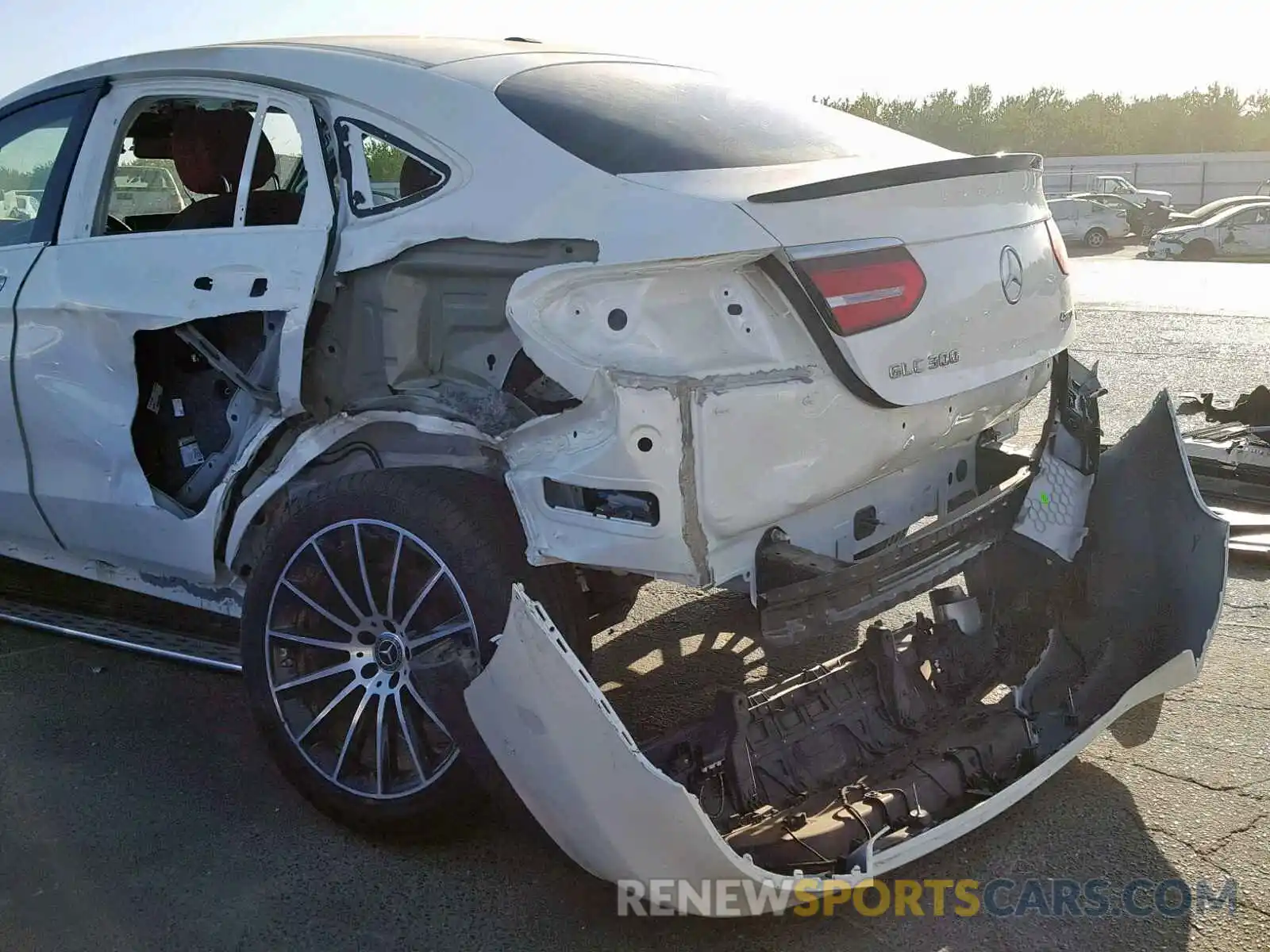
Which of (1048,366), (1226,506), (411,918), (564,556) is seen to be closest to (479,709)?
(564,556)

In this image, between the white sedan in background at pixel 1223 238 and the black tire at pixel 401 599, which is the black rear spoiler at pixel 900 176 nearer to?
the black tire at pixel 401 599

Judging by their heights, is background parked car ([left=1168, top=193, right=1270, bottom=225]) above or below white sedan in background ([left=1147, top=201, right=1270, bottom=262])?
above

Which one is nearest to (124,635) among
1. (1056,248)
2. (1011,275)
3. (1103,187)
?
(1011,275)

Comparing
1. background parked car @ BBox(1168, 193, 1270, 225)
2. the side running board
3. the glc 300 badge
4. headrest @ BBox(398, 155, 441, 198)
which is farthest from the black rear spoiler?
background parked car @ BBox(1168, 193, 1270, 225)

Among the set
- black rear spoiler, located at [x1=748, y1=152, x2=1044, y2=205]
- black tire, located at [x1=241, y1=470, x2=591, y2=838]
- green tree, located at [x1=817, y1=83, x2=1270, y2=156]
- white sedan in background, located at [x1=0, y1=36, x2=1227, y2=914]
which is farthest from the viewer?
green tree, located at [x1=817, y1=83, x2=1270, y2=156]

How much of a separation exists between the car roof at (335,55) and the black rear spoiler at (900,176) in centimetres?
103

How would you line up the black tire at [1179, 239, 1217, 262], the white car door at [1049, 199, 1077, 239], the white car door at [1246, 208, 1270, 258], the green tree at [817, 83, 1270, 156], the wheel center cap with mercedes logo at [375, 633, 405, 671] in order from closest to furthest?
the wheel center cap with mercedes logo at [375, 633, 405, 671]
the black tire at [1179, 239, 1217, 262]
the white car door at [1246, 208, 1270, 258]
the white car door at [1049, 199, 1077, 239]
the green tree at [817, 83, 1270, 156]

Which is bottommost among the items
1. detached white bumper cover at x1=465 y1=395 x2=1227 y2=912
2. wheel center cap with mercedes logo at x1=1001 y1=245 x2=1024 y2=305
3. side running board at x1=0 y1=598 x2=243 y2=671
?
side running board at x1=0 y1=598 x2=243 y2=671

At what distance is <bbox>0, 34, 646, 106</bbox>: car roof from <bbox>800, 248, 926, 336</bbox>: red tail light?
3.97ft

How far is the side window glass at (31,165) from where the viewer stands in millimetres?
4004

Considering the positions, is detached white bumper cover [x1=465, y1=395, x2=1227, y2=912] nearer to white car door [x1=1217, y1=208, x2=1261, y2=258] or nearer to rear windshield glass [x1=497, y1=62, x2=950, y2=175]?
rear windshield glass [x1=497, y1=62, x2=950, y2=175]

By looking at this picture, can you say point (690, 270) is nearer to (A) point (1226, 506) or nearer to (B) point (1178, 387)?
(A) point (1226, 506)

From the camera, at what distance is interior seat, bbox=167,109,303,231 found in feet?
11.7

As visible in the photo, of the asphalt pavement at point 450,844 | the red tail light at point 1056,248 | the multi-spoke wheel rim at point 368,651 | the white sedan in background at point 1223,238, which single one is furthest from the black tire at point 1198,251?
the multi-spoke wheel rim at point 368,651
